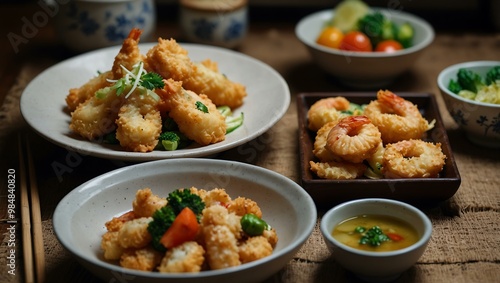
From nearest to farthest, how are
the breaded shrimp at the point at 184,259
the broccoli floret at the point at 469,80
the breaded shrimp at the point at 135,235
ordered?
the breaded shrimp at the point at 184,259 → the breaded shrimp at the point at 135,235 → the broccoli floret at the point at 469,80

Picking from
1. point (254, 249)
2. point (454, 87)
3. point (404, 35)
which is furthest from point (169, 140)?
point (404, 35)

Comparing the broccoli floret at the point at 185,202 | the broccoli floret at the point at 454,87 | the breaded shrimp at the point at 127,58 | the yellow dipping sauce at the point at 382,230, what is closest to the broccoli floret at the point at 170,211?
the broccoli floret at the point at 185,202

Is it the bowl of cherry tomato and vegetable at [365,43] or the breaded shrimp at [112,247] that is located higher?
the breaded shrimp at [112,247]

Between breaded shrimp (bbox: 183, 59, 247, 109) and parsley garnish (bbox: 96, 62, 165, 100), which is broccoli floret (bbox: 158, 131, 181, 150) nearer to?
parsley garnish (bbox: 96, 62, 165, 100)

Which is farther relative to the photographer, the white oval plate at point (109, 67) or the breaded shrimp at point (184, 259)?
the white oval plate at point (109, 67)

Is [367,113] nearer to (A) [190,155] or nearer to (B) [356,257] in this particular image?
(A) [190,155]

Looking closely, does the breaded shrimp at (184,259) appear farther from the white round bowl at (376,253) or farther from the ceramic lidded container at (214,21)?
the ceramic lidded container at (214,21)

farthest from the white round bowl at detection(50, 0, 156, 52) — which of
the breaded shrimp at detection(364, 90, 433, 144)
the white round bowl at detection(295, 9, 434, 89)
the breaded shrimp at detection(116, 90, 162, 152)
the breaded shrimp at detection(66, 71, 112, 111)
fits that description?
the breaded shrimp at detection(364, 90, 433, 144)

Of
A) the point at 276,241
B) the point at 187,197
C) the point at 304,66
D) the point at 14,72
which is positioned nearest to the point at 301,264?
the point at 276,241
